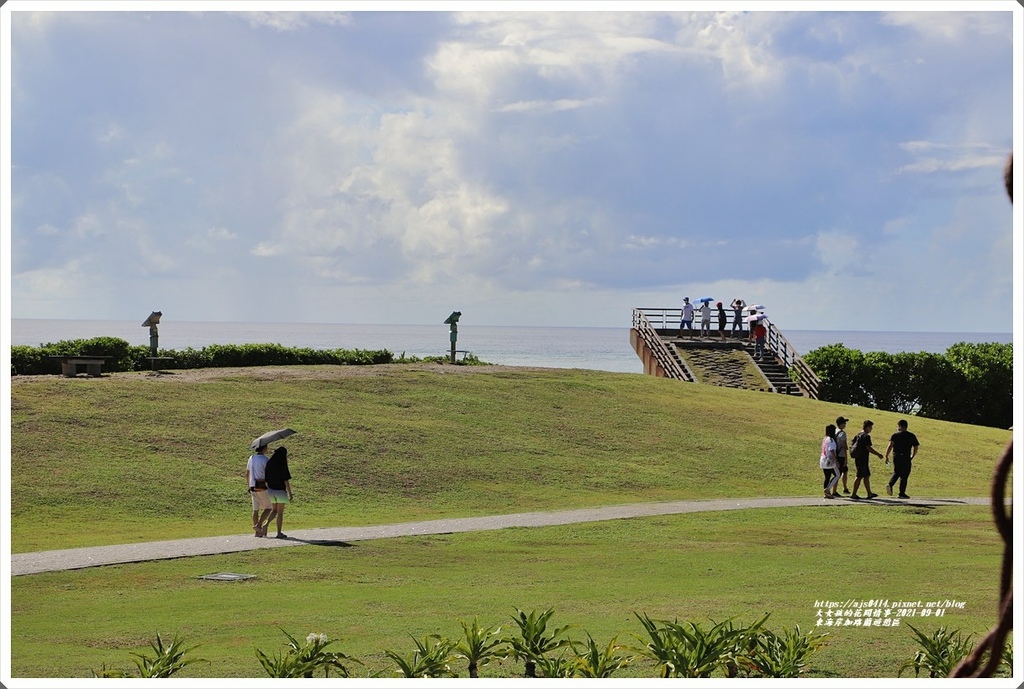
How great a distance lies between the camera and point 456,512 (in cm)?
2083

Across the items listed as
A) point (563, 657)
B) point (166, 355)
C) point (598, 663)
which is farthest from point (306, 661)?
point (166, 355)

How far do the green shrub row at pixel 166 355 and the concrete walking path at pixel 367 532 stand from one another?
1728 cm

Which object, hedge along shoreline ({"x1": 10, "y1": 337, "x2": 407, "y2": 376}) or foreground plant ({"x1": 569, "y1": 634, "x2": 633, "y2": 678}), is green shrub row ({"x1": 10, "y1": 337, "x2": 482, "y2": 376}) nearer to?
hedge along shoreline ({"x1": 10, "y1": 337, "x2": 407, "y2": 376})

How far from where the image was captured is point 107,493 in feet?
66.7

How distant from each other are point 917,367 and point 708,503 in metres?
25.5

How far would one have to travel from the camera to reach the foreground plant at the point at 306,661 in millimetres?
8523

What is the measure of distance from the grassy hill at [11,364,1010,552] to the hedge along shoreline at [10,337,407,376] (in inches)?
123

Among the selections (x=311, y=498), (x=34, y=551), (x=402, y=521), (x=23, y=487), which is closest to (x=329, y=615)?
(x=34, y=551)

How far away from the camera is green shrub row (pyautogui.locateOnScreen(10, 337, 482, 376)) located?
1260 inches

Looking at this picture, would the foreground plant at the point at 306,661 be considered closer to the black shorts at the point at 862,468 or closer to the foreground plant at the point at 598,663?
the foreground plant at the point at 598,663

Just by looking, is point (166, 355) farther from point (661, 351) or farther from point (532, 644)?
point (532, 644)

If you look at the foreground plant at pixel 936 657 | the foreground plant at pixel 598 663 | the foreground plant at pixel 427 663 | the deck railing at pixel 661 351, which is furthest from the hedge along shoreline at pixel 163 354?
the foreground plant at pixel 936 657

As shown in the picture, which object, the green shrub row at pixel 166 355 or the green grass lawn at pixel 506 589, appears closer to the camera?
the green grass lawn at pixel 506 589

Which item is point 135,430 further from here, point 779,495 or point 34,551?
point 779,495
